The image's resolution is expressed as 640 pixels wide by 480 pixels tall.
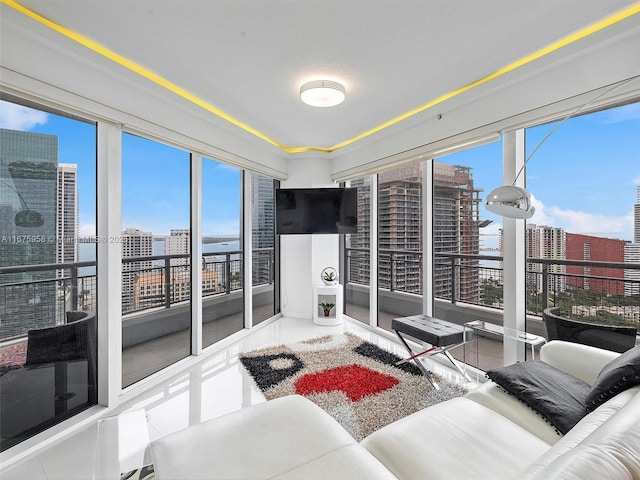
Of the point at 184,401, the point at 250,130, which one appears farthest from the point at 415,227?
the point at 184,401

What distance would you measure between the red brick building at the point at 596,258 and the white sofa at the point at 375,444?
1.30 meters

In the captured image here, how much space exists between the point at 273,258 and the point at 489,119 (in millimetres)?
3590

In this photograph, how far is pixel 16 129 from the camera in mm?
1950

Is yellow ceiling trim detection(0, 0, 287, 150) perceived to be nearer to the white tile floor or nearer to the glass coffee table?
the white tile floor

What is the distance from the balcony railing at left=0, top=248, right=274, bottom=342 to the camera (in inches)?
76.3

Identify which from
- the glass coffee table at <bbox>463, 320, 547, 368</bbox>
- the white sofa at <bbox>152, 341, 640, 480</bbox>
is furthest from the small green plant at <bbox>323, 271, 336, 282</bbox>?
the white sofa at <bbox>152, 341, 640, 480</bbox>

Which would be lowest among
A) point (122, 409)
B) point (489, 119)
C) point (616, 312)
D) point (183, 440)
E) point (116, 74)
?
point (122, 409)

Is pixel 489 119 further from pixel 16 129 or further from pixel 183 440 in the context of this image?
pixel 16 129

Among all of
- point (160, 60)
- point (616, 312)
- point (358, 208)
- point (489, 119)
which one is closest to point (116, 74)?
point (160, 60)

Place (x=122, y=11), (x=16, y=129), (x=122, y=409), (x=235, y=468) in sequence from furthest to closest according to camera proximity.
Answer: (x=122, y=409), (x=16, y=129), (x=122, y=11), (x=235, y=468)

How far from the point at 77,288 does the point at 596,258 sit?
3.92m

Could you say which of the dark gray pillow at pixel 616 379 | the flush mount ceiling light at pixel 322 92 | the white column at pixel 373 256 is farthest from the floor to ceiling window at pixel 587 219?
the white column at pixel 373 256

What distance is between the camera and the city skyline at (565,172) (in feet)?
6.98

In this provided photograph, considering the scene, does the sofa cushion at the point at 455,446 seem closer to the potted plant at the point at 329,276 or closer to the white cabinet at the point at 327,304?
the white cabinet at the point at 327,304
